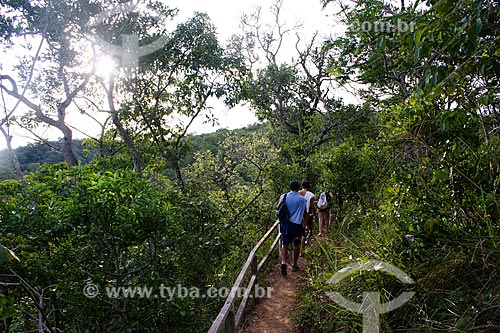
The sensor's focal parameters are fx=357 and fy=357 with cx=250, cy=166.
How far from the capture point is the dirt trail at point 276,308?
4.02 m

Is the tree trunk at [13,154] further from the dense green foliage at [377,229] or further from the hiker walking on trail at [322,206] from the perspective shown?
the hiker walking on trail at [322,206]

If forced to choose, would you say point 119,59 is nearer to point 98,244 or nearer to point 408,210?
point 98,244

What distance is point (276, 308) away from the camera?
4496 millimetres

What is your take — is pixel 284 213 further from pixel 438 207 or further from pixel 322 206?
pixel 438 207

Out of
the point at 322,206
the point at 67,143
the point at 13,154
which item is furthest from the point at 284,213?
the point at 13,154

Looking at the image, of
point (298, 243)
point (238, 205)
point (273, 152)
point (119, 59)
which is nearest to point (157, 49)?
point (119, 59)

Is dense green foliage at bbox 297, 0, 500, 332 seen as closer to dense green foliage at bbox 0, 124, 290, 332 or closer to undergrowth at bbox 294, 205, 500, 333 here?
undergrowth at bbox 294, 205, 500, 333

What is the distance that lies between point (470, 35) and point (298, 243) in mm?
4166

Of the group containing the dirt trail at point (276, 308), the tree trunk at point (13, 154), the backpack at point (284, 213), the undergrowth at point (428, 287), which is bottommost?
the dirt trail at point (276, 308)

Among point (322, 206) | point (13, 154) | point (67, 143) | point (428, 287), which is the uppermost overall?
point (67, 143)

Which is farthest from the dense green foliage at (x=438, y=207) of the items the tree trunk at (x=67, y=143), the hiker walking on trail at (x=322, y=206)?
the tree trunk at (x=67, y=143)

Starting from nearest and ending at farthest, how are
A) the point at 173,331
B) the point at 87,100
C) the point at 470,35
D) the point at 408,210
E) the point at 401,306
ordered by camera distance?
1. the point at 470,35
2. the point at 401,306
3. the point at 408,210
4. the point at 173,331
5. the point at 87,100

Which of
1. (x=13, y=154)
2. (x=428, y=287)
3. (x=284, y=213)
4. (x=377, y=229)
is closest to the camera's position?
(x=428, y=287)

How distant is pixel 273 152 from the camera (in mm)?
16812
